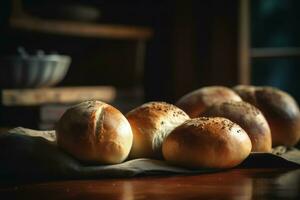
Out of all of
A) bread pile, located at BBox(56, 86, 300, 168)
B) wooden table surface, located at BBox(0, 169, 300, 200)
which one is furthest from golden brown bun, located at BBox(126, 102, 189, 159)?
wooden table surface, located at BBox(0, 169, 300, 200)

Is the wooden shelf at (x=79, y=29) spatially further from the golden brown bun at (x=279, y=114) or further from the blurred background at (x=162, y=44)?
the golden brown bun at (x=279, y=114)

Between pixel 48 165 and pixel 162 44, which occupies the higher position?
pixel 162 44

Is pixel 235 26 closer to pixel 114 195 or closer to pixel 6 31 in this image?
pixel 6 31

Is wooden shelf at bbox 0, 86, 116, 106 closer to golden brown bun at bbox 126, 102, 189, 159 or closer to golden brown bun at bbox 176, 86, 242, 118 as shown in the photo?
golden brown bun at bbox 176, 86, 242, 118

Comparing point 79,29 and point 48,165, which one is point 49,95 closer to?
point 79,29

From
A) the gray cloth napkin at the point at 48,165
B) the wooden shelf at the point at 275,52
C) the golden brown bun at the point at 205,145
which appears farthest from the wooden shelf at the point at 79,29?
the golden brown bun at the point at 205,145

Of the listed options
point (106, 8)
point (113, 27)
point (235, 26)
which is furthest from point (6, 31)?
point (235, 26)

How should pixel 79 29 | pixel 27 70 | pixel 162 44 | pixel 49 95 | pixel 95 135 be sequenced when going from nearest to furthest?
pixel 95 135 → pixel 27 70 → pixel 49 95 → pixel 79 29 → pixel 162 44

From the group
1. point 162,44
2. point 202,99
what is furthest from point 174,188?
point 162,44
